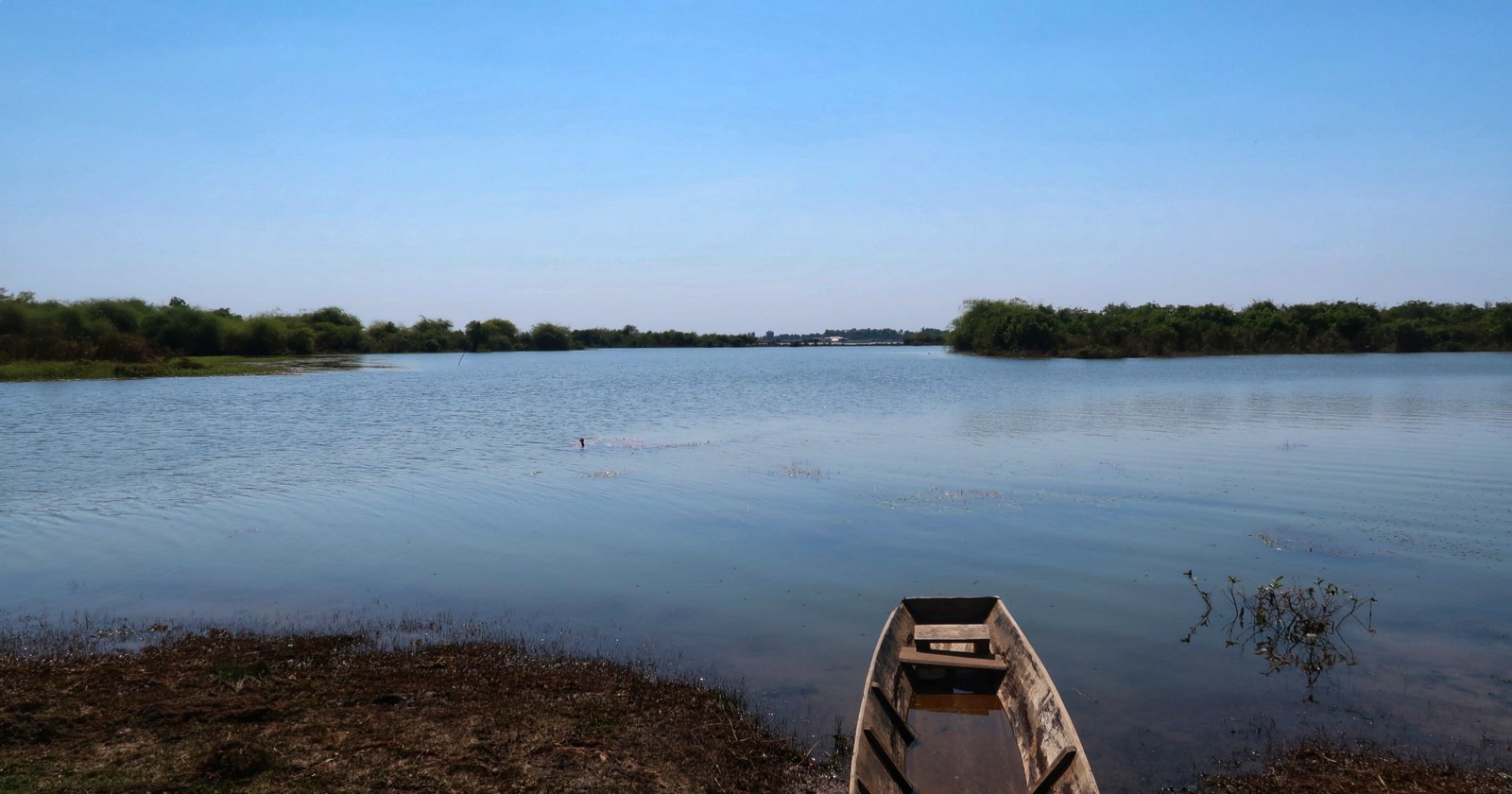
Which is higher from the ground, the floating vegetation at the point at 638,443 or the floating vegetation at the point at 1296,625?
the floating vegetation at the point at 638,443

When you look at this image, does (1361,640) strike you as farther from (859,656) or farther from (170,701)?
(170,701)

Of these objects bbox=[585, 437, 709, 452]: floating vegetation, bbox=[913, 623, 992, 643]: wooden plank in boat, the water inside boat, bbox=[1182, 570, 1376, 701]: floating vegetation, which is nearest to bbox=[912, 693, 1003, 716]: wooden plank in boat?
the water inside boat

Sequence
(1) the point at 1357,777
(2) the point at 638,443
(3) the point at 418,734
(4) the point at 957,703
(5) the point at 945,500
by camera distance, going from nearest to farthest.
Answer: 1. (1) the point at 1357,777
2. (3) the point at 418,734
3. (4) the point at 957,703
4. (5) the point at 945,500
5. (2) the point at 638,443

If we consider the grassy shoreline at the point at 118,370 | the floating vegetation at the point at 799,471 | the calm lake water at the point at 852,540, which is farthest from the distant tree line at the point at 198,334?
the floating vegetation at the point at 799,471

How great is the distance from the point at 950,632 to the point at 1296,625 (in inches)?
166

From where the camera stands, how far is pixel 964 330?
393 ft

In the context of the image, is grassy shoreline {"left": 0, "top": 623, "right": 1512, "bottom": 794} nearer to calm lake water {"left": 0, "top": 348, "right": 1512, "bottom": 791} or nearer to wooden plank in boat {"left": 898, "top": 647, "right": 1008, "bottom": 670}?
calm lake water {"left": 0, "top": 348, "right": 1512, "bottom": 791}

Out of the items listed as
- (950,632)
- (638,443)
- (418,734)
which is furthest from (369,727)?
(638,443)

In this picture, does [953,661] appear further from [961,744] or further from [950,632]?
[961,744]

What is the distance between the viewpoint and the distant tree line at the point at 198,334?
67312 millimetres

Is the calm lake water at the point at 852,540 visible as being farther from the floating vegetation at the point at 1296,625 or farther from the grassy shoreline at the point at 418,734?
the grassy shoreline at the point at 418,734

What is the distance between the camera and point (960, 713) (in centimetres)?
811

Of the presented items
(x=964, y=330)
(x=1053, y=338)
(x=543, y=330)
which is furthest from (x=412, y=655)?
(x=543, y=330)

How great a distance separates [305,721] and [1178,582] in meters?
10.6
